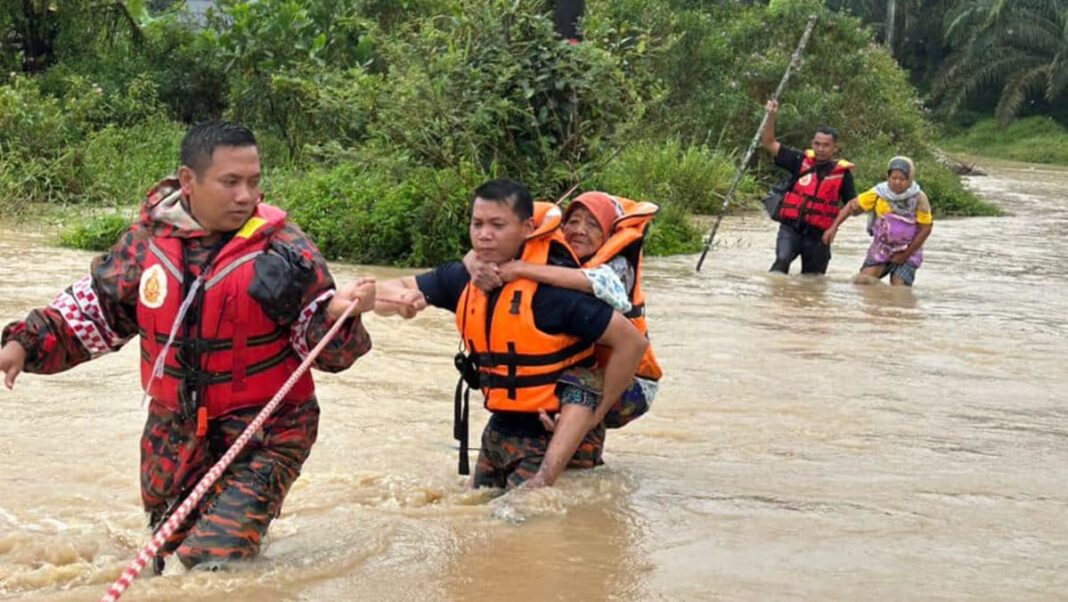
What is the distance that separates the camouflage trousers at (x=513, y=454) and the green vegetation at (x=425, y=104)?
21.4ft

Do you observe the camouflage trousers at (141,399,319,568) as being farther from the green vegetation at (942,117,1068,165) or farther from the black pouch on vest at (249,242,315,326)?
the green vegetation at (942,117,1068,165)

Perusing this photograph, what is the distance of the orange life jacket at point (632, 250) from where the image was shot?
5.58 m

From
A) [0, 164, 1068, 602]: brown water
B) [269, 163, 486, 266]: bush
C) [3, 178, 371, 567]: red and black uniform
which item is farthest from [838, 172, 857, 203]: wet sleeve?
[3, 178, 371, 567]: red and black uniform

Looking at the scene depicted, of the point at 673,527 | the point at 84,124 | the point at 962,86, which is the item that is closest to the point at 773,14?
the point at 84,124

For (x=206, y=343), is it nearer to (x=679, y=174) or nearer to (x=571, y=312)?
(x=571, y=312)

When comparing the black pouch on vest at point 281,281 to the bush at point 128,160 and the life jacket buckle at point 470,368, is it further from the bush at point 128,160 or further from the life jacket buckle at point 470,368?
the bush at point 128,160

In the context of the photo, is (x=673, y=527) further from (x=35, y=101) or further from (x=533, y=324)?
(x=35, y=101)

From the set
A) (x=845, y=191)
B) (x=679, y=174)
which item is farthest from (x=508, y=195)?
(x=679, y=174)

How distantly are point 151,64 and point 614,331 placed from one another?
698 inches

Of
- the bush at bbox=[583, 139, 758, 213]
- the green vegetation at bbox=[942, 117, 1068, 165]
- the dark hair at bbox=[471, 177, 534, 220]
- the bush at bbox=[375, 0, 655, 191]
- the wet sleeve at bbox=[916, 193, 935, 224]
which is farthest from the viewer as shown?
the green vegetation at bbox=[942, 117, 1068, 165]

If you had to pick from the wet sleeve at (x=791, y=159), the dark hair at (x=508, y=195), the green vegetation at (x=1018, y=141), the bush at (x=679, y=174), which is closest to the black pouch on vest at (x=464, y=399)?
the dark hair at (x=508, y=195)

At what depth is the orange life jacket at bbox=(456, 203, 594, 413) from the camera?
17.6 feet

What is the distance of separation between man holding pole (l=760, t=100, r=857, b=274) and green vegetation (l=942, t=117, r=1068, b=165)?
1431 inches

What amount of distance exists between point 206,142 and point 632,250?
1.89 meters
